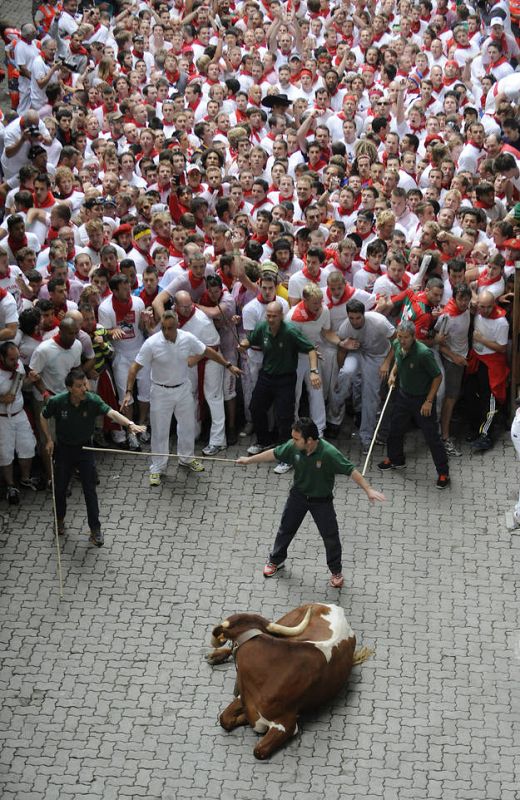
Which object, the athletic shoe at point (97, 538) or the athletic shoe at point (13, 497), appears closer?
the athletic shoe at point (97, 538)

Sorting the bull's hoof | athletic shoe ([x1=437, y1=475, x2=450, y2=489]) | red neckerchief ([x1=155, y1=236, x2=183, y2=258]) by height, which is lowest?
athletic shoe ([x1=437, y1=475, x2=450, y2=489])

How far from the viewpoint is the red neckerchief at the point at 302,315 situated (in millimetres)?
12406

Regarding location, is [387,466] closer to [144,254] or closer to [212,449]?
[212,449]

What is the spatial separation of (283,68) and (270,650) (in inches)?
449

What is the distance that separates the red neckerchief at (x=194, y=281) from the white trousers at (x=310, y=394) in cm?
124

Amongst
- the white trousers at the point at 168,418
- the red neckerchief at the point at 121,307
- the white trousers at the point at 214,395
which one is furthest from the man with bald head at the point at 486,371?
the red neckerchief at the point at 121,307

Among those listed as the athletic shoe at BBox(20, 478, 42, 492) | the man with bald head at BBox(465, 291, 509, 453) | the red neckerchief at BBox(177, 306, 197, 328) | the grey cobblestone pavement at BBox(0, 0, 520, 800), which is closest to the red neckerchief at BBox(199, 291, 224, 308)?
the red neckerchief at BBox(177, 306, 197, 328)

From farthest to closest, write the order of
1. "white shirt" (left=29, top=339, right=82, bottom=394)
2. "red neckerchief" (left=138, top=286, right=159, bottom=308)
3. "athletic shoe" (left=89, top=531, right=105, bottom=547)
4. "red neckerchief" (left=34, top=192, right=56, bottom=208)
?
1. "red neckerchief" (left=34, top=192, right=56, bottom=208)
2. "red neckerchief" (left=138, top=286, right=159, bottom=308)
3. "white shirt" (left=29, top=339, right=82, bottom=394)
4. "athletic shoe" (left=89, top=531, right=105, bottom=547)

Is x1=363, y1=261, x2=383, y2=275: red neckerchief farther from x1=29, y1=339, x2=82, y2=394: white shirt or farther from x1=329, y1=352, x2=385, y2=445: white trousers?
x1=29, y1=339, x2=82, y2=394: white shirt

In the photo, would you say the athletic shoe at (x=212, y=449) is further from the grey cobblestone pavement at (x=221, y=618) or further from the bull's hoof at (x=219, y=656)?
the bull's hoof at (x=219, y=656)

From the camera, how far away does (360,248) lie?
13750mm

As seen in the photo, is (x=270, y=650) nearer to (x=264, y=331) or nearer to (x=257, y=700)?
(x=257, y=700)

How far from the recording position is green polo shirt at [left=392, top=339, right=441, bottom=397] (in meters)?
11.8

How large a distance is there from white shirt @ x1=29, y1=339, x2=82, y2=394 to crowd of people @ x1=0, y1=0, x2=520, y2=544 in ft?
0.06
